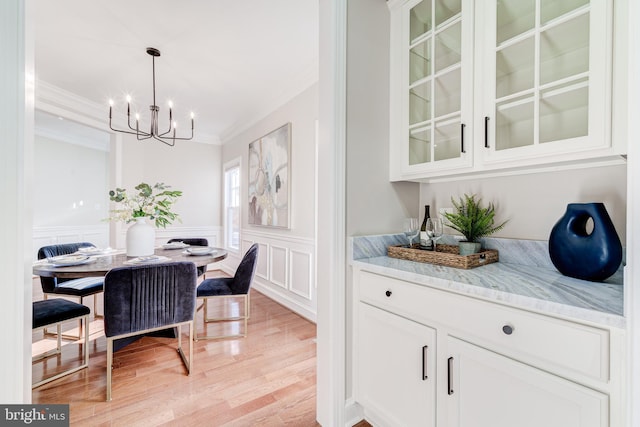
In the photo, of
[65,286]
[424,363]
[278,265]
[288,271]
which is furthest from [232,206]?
[424,363]

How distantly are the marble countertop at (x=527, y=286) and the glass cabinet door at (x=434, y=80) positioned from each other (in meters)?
0.61

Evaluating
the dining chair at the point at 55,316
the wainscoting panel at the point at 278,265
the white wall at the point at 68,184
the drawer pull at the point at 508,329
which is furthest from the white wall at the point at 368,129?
the white wall at the point at 68,184

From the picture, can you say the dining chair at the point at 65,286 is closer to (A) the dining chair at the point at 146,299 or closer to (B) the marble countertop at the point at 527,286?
(A) the dining chair at the point at 146,299

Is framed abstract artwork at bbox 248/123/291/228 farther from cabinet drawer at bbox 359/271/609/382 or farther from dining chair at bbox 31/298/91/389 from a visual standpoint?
cabinet drawer at bbox 359/271/609/382

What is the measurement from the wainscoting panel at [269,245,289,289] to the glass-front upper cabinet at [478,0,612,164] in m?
2.75

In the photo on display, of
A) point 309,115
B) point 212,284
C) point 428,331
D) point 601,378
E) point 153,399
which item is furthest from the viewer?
point 309,115

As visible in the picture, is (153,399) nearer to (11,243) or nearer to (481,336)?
(11,243)

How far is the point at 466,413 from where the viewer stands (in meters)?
1.09

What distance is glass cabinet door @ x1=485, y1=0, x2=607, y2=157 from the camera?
108 centimetres

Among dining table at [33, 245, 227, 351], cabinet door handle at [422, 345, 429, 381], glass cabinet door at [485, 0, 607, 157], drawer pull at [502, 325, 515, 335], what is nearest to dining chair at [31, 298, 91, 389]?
dining table at [33, 245, 227, 351]

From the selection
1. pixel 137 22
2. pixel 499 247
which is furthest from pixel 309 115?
pixel 499 247

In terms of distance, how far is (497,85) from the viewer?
51.8 inches

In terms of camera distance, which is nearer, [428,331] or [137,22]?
A: [428,331]

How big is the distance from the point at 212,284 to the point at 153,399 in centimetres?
110
